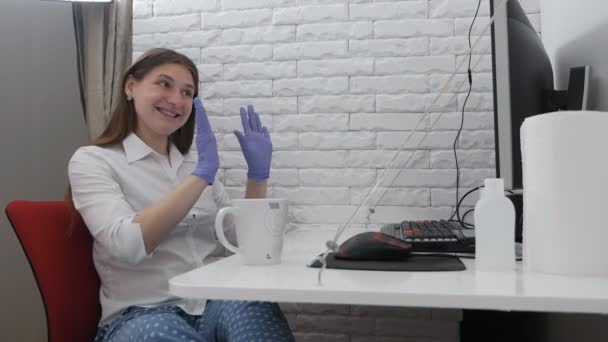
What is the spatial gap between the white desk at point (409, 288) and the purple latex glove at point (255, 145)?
73cm

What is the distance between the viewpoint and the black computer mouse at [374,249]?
820 millimetres

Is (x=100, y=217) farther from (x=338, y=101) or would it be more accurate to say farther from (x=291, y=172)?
(x=338, y=101)

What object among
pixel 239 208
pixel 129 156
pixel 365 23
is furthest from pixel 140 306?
pixel 365 23

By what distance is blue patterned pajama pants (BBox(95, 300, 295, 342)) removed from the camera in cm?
98

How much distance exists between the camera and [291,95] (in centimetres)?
189

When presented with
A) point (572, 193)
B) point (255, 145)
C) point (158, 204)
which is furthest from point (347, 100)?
point (572, 193)

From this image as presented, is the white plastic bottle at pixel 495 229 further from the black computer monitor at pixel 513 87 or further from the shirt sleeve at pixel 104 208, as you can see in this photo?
the shirt sleeve at pixel 104 208

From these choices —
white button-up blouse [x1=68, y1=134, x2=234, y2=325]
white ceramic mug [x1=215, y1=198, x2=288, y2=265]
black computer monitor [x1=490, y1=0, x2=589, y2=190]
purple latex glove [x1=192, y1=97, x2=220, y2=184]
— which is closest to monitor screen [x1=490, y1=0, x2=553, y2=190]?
black computer monitor [x1=490, y1=0, x2=589, y2=190]

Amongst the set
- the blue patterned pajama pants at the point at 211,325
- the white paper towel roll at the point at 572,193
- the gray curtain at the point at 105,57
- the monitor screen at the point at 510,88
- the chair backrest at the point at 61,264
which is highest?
the gray curtain at the point at 105,57

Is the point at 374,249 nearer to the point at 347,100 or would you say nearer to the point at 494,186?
the point at 494,186

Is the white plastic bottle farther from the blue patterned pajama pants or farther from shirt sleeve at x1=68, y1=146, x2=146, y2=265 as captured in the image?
shirt sleeve at x1=68, y1=146, x2=146, y2=265

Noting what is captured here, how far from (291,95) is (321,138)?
0.19 m

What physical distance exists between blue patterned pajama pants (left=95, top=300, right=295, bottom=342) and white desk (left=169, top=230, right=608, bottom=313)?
278 millimetres

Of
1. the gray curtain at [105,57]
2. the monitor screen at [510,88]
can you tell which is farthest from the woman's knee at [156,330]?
the gray curtain at [105,57]
